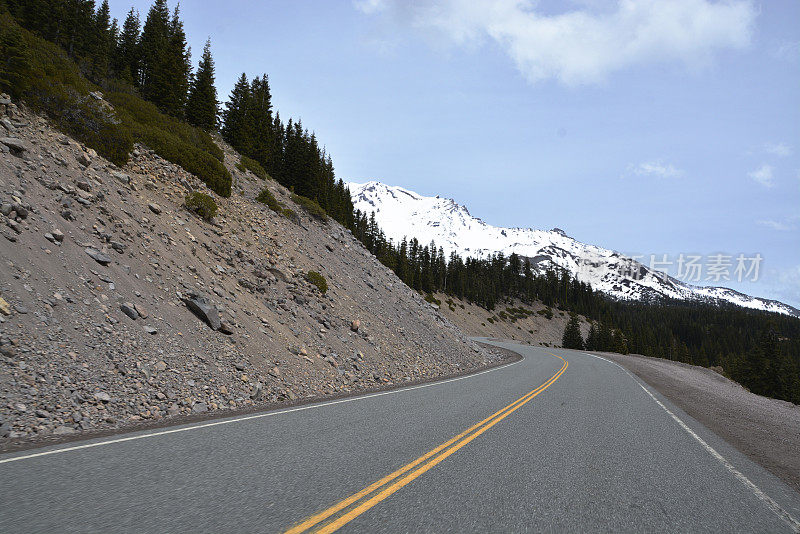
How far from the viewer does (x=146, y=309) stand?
36.2ft

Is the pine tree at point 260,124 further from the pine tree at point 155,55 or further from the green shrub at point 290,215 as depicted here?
the green shrub at point 290,215

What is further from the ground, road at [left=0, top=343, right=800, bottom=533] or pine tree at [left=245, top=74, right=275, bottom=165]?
pine tree at [left=245, top=74, right=275, bottom=165]

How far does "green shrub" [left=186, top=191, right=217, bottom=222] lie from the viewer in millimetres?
18641

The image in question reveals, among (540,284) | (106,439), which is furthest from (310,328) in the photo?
(540,284)

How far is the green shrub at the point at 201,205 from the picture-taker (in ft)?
61.2

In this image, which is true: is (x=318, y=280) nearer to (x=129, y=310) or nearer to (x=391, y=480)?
(x=129, y=310)

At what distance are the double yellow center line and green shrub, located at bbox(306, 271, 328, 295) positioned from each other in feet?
48.1

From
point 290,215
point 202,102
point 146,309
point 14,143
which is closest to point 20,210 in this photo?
point 14,143

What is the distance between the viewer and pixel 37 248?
993 centimetres

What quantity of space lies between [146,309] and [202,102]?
28.5 meters

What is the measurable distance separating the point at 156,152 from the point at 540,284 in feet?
416

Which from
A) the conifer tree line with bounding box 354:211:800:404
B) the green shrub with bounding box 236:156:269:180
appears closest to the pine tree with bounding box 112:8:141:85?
A: the green shrub with bounding box 236:156:269:180

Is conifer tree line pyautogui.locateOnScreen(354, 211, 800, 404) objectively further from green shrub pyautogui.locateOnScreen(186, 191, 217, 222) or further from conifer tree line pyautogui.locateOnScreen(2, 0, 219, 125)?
green shrub pyautogui.locateOnScreen(186, 191, 217, 222)

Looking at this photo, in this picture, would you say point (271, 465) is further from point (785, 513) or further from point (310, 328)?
point (310, 328)
